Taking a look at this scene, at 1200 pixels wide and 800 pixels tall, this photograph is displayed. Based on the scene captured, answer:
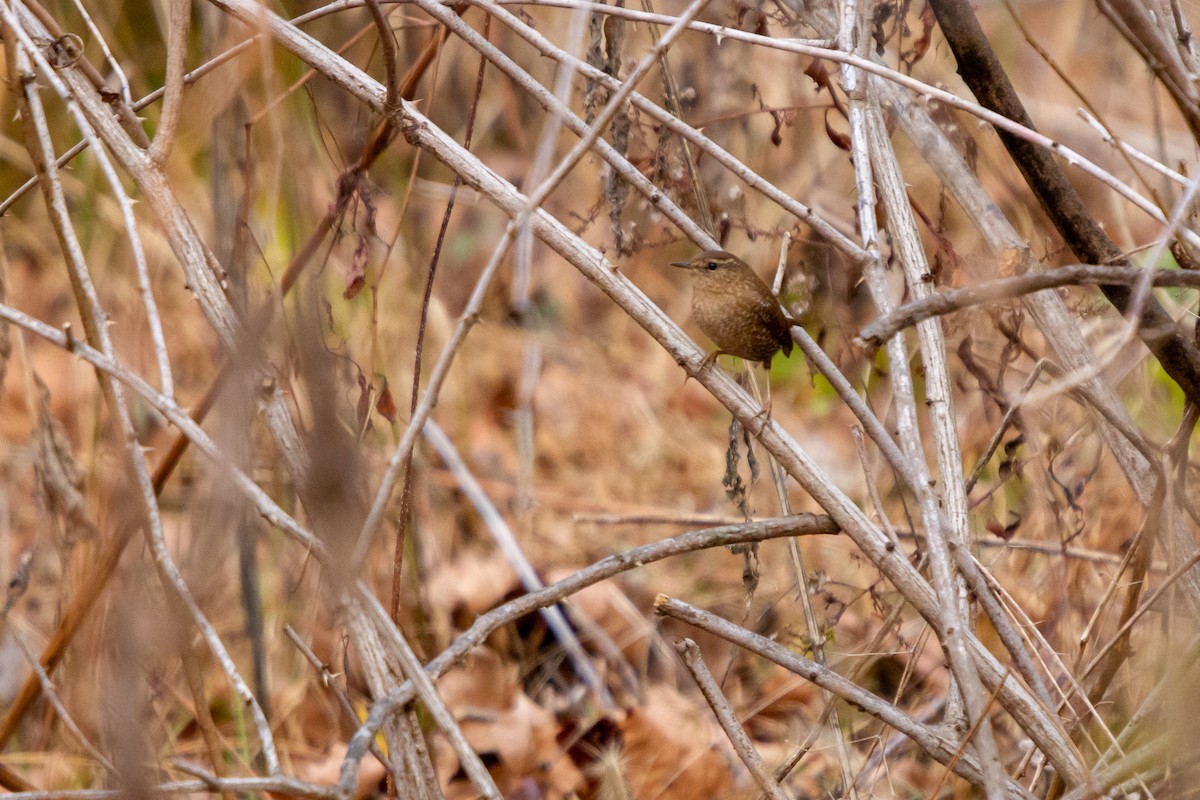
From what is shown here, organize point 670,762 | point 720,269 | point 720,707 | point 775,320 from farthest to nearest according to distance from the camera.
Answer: point 670,762
point 720,269
point 775,320
point 720,707

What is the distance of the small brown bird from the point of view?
118 inches

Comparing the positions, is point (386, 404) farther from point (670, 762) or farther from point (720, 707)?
point (670, 762)

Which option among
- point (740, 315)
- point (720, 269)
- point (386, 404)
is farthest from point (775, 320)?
point (386, 404)

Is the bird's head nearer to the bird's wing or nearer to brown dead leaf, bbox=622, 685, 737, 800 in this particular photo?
the bird's wing

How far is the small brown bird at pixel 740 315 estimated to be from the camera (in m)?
2.99

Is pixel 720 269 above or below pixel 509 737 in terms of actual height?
above

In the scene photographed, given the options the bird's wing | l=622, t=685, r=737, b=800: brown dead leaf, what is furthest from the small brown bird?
l=622, t=685, r=737, b=800: brown dead leaf

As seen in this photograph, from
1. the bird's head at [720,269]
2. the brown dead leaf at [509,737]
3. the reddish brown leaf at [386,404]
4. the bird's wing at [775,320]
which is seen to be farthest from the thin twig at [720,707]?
the brown dead leaf at [509,737]

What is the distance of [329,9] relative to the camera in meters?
2.26

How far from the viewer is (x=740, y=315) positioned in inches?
120

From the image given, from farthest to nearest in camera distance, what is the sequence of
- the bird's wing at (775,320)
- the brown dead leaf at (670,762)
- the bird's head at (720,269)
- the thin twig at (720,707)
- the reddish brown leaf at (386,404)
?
the brown dead leaf at (670,762)
the bird's head at (720,269)
the bird's wing at (775,320)
the reddish brown leaf at (386,404)
the thin twig at (720,707)

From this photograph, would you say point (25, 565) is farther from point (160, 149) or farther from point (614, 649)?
point (614, 649)

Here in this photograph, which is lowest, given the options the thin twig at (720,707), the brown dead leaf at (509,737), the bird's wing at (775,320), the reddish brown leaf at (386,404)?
the brown dead leaf at (509,737)

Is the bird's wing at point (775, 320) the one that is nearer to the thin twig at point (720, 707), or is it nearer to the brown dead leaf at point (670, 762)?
the thin twig at point (720, 707)
